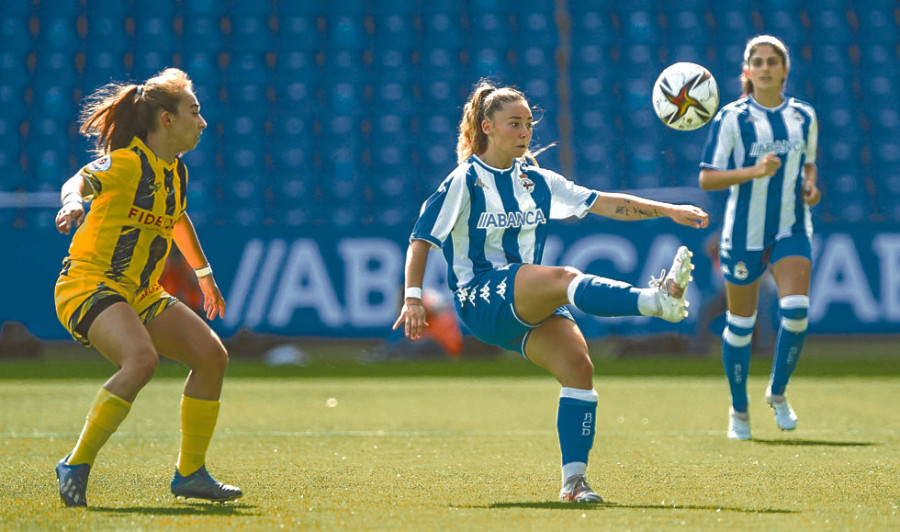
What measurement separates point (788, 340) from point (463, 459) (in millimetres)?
2099

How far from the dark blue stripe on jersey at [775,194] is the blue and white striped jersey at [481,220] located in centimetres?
230

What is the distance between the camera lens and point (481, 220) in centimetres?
476

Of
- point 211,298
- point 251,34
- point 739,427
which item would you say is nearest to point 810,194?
point 739,427

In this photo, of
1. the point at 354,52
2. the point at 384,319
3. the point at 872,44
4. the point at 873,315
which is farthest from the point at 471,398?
the point at 872,44

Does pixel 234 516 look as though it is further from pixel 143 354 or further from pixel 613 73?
pixel 613 73

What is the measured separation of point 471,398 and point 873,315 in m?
5.30

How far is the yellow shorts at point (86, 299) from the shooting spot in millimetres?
4367

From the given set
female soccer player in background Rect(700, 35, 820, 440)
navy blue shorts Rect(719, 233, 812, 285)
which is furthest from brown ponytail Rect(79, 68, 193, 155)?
navy blue shorts Rect(719, 233, 812, 285)

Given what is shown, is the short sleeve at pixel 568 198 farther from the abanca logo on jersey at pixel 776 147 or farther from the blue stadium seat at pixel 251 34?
the blue stadium seat at pixel 251 34

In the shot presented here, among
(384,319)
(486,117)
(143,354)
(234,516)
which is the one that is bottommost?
(384,319)

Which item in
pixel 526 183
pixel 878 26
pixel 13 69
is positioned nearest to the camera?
pixel 526 183

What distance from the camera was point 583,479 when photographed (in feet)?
14.6

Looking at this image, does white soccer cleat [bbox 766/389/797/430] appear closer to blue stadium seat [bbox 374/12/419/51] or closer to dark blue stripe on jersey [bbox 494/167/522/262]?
dark blue stripe on jersey [bbox 494/167/522/262]

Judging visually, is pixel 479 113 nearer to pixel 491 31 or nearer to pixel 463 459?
pixel 463 459
